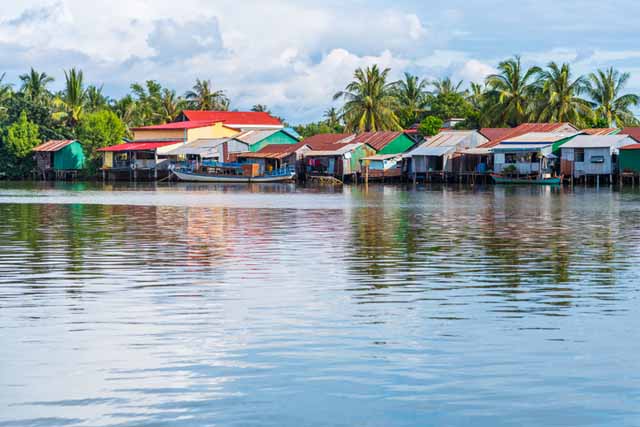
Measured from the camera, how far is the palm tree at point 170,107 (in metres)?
91.4

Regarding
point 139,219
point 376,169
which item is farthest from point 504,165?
point 139,219

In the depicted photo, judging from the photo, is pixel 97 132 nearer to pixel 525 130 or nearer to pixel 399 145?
pixel 399 145

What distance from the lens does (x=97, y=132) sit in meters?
82.4

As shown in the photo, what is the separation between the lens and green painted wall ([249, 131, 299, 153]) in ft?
257

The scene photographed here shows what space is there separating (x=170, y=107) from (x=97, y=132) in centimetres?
1103

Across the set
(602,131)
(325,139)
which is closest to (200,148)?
(325,139)

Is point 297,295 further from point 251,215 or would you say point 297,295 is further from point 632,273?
point 251,215

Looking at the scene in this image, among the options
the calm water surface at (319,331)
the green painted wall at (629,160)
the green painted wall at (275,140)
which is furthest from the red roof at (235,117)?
the calm water surface at (319,331)

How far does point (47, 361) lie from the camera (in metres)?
8.97

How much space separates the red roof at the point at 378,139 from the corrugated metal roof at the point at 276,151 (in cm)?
482

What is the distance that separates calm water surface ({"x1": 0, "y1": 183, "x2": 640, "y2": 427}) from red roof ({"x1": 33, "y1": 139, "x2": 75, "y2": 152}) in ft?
209

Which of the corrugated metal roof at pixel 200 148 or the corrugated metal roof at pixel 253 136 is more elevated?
the corrugated metal roof at pixel 253 136

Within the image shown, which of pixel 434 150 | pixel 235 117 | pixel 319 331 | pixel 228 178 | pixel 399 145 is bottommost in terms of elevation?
pixel 319 331

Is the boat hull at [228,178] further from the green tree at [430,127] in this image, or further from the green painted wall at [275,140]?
the green tree at [430,127]
